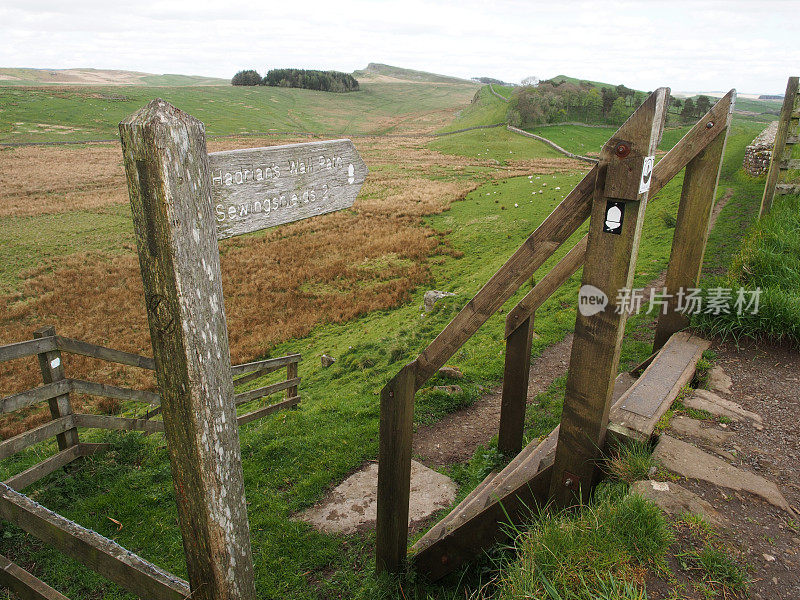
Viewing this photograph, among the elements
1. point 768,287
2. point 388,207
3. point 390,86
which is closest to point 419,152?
Result: point 388,207

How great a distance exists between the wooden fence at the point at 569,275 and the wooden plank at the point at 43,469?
12.3 ft

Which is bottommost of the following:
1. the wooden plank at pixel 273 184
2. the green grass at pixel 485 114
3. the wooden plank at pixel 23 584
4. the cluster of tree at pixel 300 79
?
A: the wooden plank at pixel 23 584

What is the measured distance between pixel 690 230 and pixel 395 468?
11.3ft

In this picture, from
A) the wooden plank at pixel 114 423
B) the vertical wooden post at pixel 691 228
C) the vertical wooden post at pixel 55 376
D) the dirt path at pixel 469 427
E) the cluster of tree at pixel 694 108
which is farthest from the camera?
the cluster of tree at pixel 694 108

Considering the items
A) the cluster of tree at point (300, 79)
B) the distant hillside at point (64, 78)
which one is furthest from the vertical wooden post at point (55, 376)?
the distant hillside at point (64, 78)

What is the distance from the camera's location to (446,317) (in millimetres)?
11008

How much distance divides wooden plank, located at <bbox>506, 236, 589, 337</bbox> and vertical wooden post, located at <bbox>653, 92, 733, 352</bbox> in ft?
4.50

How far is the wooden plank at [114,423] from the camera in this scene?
17.8 ft

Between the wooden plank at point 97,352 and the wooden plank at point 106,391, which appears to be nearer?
the wooden plank at point 97,352

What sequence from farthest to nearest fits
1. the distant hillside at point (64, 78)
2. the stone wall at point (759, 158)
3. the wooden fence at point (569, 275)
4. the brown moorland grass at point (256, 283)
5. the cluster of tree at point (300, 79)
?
1. the distant hillside at point (64, 78)
2. the cluster of tree at point (300, 79)
3. the stone wall at point (759, 158)
4. the brown moorland grass at point (256, 283)
5. the wooden fence at point (569, 275)

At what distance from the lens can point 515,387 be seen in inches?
181

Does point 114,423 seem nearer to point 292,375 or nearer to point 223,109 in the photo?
point 292,375

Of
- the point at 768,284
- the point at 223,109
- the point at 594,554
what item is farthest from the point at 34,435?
the point at 223,109

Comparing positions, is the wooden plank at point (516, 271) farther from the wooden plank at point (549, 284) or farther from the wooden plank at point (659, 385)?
the wooden plank at point (659, 385)
